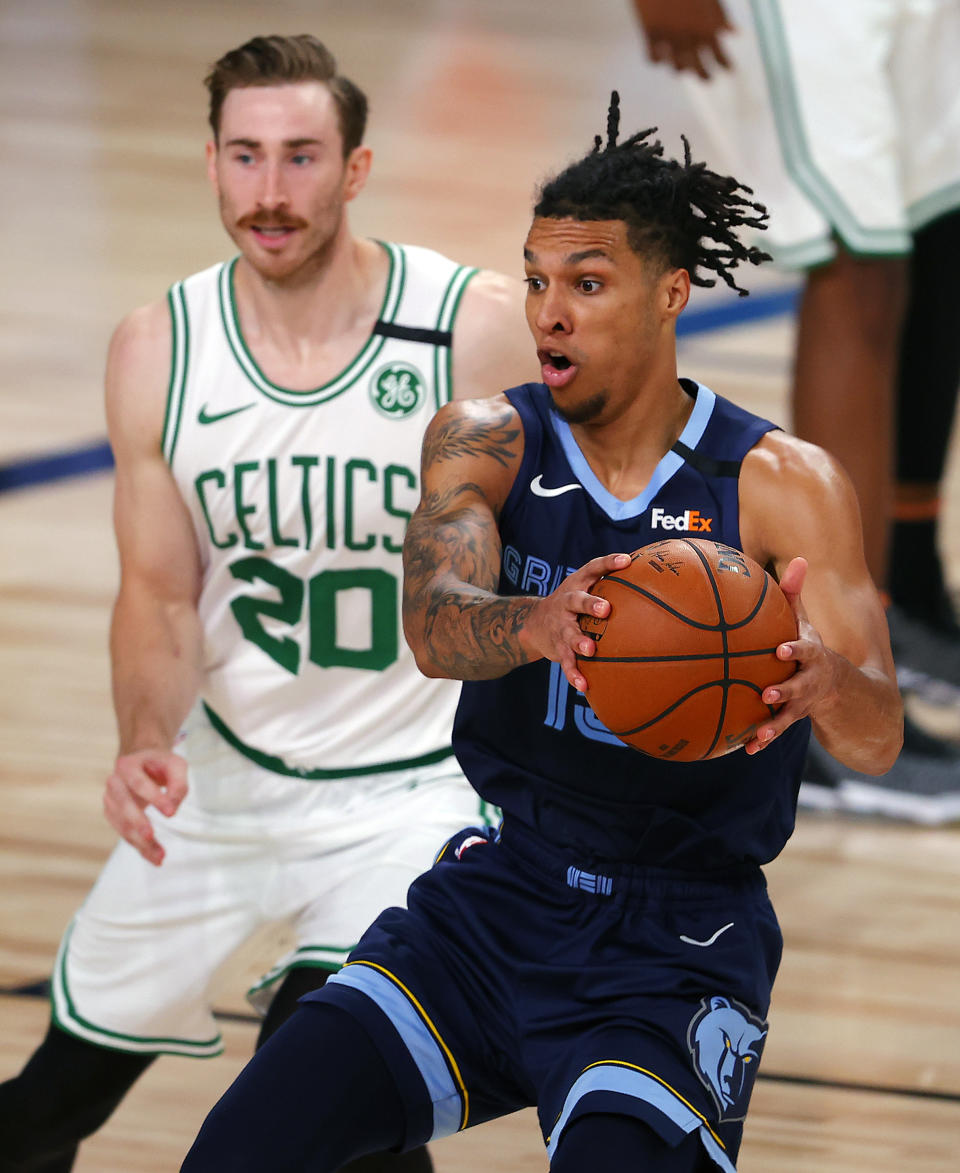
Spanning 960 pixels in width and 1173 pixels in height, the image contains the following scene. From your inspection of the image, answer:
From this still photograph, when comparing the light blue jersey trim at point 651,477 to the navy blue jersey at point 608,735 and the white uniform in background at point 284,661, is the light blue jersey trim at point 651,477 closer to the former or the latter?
the navy blue jersey at point 608,735

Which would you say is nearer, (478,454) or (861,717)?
(861,717)

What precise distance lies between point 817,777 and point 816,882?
1.54 ft

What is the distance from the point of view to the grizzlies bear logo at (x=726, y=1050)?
2.64 m

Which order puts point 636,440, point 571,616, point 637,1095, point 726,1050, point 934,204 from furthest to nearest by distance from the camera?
point 934,204, point 636,440, point 726,1050, point 637,1095, point 571,616

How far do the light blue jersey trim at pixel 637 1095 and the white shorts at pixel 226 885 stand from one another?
85 centimetres

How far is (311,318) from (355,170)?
28cm

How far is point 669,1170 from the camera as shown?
254 centimetres

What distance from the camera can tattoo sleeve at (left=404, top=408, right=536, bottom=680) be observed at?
8.48 ft

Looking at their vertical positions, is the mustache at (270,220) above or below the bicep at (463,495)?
above

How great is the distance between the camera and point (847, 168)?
5.11m

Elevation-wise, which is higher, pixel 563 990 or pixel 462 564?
pixel 462 564

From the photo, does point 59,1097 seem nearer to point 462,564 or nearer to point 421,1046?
point 421,1046

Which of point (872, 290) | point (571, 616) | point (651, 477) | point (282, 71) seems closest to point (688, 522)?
point (651, 477)

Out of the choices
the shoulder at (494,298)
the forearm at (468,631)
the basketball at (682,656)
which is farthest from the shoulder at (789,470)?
the shoulder at (494,298)
